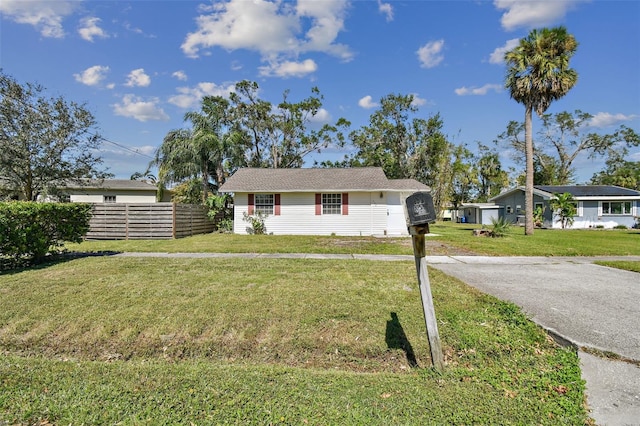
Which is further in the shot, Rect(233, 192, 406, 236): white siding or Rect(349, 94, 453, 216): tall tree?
Rect(349, 94, 453, 216): tall tree

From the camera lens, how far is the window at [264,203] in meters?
17.4

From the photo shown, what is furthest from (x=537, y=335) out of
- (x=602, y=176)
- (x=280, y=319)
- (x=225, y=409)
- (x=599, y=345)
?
(x=602, y=176)

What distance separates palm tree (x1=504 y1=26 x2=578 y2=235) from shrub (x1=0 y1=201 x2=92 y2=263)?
20038mm

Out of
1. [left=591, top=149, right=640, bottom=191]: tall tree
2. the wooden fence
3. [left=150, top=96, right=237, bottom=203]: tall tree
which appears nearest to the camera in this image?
the wooden fence

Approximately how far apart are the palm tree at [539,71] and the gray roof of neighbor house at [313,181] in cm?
714

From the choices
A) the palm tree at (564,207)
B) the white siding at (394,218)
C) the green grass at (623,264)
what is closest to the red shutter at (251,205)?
the white siding at (394,218)

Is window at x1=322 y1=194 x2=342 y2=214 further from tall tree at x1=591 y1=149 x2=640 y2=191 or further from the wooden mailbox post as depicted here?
tall tree at x1=591 y1=149 x2=640 y2=191

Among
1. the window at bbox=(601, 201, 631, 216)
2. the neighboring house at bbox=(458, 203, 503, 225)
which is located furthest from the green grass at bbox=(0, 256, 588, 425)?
the neighboring house at bbox=(458, 203, 503, 225)

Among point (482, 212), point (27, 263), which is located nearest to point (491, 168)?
point (482, 212)

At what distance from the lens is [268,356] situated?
370 cm

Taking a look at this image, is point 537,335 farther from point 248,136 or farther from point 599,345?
point 248,136

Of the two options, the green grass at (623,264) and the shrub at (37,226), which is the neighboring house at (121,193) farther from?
the green grass at (623,264)

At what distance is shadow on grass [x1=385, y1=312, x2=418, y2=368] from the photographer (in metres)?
3.64

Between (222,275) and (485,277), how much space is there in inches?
226
